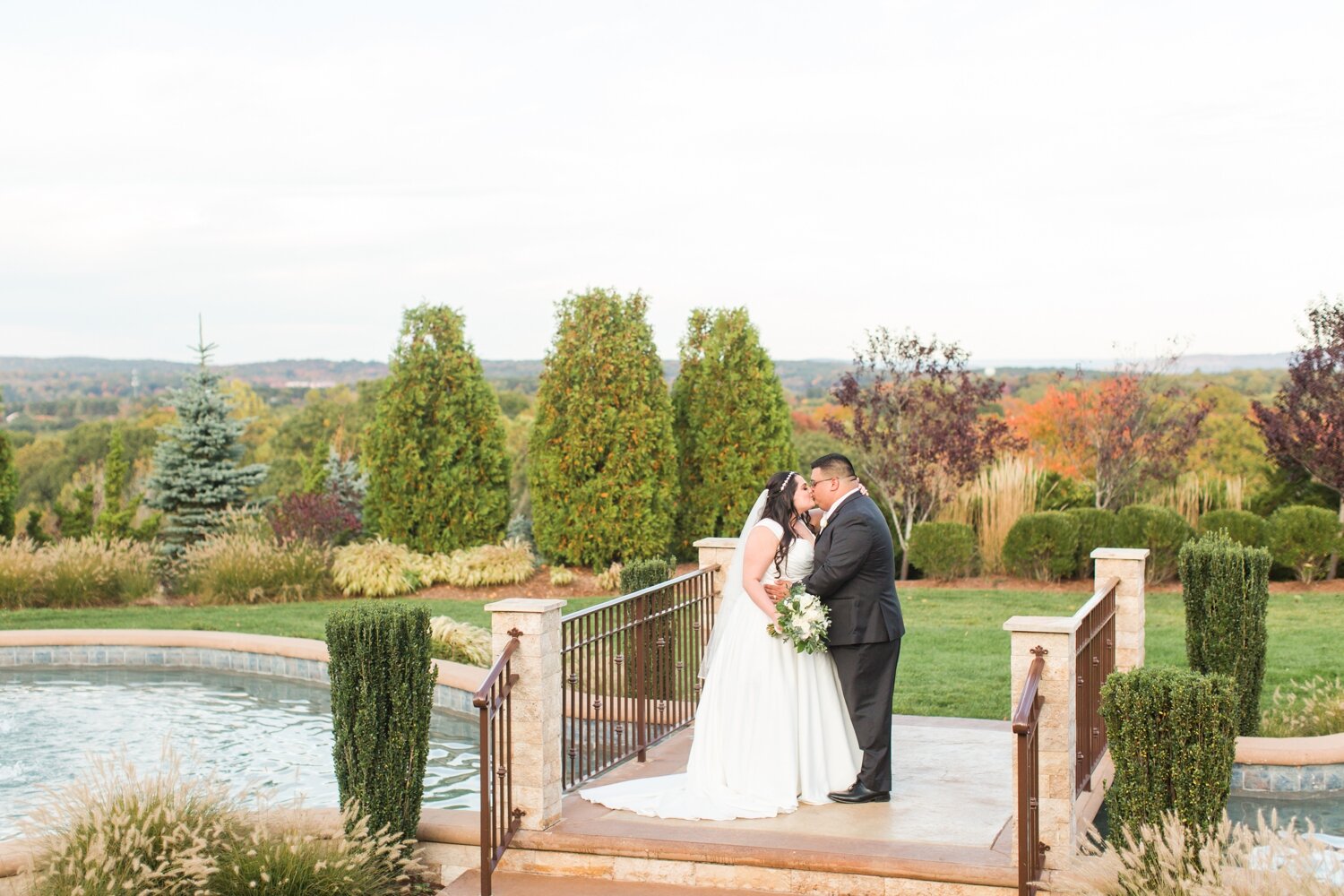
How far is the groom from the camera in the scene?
625 cm

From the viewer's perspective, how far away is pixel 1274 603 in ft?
43.8

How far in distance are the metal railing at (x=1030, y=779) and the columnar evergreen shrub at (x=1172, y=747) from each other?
331mm

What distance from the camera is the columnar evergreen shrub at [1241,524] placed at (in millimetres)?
14539

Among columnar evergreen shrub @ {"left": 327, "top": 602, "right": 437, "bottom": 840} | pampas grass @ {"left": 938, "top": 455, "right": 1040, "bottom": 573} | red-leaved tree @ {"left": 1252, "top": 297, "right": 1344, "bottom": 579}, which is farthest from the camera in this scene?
pampas grass @ {"left": 938, "top": 455, "right": 1040, "bottom": 573}

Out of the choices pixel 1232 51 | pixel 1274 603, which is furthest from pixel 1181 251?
pixel 1274 603

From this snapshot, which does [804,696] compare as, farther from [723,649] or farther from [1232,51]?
[1232,51]

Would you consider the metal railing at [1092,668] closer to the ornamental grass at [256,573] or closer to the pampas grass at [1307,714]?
the pampas grass at [1307,714]

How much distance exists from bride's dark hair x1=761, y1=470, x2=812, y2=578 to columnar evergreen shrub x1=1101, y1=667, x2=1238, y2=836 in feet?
6.73

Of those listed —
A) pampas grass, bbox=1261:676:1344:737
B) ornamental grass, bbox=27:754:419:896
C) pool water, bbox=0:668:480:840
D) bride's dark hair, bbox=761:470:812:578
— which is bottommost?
pool water, bbox=0:668:480:840

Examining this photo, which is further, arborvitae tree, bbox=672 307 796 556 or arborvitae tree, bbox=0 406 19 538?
arborvitae tree, bbox=0 406 19 538

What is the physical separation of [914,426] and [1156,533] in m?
3.85

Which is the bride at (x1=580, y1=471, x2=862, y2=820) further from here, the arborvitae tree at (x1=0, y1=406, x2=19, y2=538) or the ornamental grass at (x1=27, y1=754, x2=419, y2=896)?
the arborvitae tree at (x1=0, y1=406, x2=19, y2=538)

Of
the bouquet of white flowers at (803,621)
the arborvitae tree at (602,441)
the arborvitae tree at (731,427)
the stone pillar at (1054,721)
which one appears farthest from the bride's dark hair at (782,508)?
the arborvitae tree at (731,427)

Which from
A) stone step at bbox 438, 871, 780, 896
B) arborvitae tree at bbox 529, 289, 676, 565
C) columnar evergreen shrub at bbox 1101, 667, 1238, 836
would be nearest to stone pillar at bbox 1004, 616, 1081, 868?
columnar evergreen shrub at bbox 1101, 667, 1238, 836
